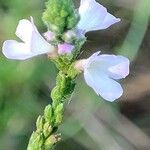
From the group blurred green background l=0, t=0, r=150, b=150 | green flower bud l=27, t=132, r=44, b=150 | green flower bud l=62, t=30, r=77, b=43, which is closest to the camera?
green flower bud l=62, t=30, r=77, b=43

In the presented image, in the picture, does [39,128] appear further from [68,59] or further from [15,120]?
[15,120]

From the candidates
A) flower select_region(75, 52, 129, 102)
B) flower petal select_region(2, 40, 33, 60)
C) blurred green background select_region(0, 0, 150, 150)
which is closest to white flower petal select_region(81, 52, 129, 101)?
flower select_region(75, 52, 129, 102)

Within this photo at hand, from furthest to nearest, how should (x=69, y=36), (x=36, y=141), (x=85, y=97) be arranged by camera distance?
(x=85, y=97), (x=36, y=141), (x=69, y=36)

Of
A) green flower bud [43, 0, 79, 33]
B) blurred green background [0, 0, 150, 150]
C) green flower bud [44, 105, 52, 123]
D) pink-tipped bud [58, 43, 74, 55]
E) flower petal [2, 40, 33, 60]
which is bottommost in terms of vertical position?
blurred green background [0, 0, 150, 150]

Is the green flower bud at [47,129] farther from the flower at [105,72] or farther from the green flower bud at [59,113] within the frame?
the flower at [105,72]

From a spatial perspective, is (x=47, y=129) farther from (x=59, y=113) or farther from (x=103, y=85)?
(x=103, y=85)

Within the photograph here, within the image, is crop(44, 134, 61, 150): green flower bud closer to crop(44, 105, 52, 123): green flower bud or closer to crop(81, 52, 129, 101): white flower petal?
crop(44, 105, 52, 123): green flower bud

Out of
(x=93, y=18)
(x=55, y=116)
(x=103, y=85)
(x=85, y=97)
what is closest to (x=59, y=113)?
(x=55, y=116)
